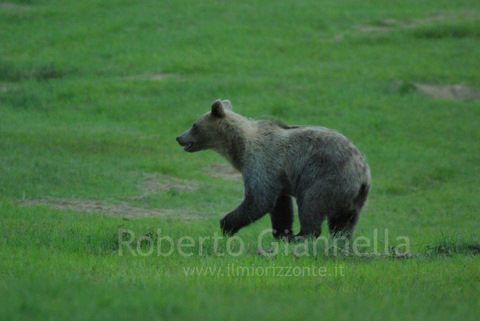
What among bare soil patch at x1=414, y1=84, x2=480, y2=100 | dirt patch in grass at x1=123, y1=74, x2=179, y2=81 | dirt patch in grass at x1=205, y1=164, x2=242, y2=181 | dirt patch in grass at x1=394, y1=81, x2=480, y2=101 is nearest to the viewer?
dirt patch in grass at x1=205, y1=164, x2=242, y2=181

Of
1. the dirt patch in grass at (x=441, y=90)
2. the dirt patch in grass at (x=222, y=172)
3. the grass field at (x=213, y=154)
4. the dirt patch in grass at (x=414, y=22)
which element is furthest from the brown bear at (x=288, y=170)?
the dirt patch in grass at (x=414, y=22)

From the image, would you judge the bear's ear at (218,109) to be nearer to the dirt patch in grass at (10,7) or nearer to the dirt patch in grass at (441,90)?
the dirt patch in grass at (441,90)

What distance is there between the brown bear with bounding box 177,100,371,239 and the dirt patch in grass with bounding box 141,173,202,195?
375 centimetres

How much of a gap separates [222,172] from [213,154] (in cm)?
157

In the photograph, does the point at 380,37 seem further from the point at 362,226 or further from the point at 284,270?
the point at 284,270

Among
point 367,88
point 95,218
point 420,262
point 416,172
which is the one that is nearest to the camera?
point 420,262

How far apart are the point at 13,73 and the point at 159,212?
12801mm

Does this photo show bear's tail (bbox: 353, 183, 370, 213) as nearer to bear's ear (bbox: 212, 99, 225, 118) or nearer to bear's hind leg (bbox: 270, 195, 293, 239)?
bear's hind leg (bbox: 270, 195, 293, 239)

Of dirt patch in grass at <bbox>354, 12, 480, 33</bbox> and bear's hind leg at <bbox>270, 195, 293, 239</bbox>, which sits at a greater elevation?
dirt patch in grass at <bbox>354, 12, 480, 33</bbox>

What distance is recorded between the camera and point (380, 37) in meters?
27.3

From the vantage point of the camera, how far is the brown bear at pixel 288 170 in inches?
328

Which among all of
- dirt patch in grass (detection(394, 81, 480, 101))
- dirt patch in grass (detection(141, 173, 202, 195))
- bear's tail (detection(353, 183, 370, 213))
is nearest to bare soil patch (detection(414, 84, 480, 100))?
dirt patch in grass (detection(394, 81, 480, 101))

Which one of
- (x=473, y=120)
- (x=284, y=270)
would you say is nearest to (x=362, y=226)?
(x=284, y=270)

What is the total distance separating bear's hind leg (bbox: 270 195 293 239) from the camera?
30.8 ft
